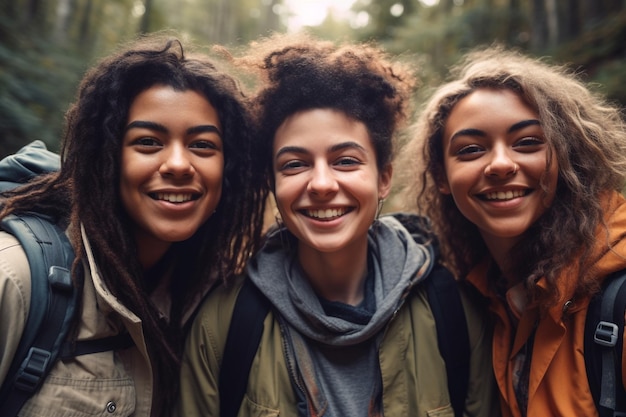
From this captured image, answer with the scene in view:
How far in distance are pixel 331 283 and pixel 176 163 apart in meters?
1.20

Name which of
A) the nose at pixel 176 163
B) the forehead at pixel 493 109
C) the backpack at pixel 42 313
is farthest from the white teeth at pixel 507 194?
the backpack at pixel 42 313

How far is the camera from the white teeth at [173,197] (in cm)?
232

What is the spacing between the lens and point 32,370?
1.83m

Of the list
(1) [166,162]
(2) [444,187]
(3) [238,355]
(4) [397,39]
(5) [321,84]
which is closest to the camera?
(1) [166,162]

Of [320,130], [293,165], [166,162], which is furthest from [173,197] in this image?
[320,130]

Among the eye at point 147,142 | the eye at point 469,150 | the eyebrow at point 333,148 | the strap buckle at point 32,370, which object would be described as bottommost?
the strap buckle at point 32,370

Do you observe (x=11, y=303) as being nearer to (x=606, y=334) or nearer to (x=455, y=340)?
(x=455, y=340)

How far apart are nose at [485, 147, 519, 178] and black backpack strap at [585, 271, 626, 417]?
0.68 meters

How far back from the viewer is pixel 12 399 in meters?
1.82

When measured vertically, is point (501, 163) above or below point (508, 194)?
above

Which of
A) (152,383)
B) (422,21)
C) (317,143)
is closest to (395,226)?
(317,143)

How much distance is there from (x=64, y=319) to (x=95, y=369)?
0.29 metres

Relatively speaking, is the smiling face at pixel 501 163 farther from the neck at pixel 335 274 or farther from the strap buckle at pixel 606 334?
the neck at pixel 335 274

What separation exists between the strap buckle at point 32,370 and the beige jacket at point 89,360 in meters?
0.06
